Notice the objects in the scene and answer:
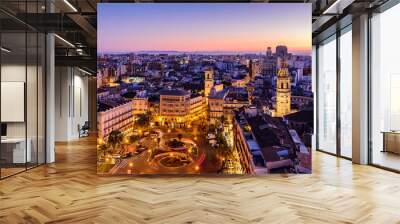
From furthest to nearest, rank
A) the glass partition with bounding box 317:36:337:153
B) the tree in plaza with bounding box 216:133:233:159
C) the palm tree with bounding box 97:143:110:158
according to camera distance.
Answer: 1. the glass partition with bounding box 317:36:337:153
2. the tree in plaza with bounding box 216:133:233:159
3. the palm tree with bounding box 97:143:110:158

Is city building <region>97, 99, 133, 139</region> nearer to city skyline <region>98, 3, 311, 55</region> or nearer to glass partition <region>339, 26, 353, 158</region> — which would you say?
city skyline <region>98, 3, 311, 55</region>

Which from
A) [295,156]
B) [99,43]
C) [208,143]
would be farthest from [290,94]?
[99,43]

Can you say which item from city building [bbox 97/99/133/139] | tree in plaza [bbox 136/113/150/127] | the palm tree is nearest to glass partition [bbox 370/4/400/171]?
tree in plaza [bbox 136/113/150/127]

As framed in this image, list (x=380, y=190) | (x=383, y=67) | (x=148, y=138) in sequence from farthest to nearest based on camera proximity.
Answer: (x=383, y=67) → (x=148, y=138) → (x=380, y=190)

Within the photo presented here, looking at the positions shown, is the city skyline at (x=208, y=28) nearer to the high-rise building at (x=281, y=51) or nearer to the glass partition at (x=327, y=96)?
the high-rise building at (x=281, y=51)

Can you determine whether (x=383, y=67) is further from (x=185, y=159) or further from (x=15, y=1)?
(x=15, y=1)

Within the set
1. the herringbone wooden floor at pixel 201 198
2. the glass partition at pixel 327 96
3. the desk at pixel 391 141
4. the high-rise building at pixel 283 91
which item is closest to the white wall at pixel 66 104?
the herringbone wooden floor at pixel 201 198

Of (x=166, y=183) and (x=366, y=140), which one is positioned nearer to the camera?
(x=166, y=183)
